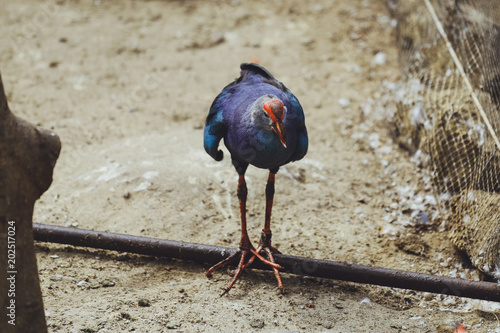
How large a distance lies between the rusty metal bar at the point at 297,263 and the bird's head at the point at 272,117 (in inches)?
37.3

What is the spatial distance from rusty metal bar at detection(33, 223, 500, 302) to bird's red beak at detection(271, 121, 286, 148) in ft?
3.01

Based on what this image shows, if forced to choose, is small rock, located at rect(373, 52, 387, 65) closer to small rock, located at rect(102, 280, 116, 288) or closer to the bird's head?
the bird's head

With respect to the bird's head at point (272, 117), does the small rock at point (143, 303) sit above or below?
below

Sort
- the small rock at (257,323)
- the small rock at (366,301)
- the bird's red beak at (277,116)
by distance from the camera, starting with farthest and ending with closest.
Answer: the small rock at (366,301) < the small rock at (257,323) < the bird's red beak at (277,116)

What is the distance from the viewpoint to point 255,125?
323 centimetres

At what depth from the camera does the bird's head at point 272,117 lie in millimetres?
3141

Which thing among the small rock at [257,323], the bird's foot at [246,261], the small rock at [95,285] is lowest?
→ the small rock at [95,285]

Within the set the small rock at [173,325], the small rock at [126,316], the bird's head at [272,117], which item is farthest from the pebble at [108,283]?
the bird's head at [272,117]

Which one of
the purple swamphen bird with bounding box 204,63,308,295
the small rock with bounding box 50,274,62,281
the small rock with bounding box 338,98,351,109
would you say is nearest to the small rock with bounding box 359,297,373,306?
the purple swamphen bird with bounding box 204,63,308,295

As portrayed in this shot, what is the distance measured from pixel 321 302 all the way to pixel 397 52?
13.2ft

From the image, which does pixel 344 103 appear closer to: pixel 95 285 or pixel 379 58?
pixel 379 58

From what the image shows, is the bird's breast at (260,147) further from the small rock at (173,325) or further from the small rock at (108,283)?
the small rock at (108,283)

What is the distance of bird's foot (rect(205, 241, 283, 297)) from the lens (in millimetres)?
3676

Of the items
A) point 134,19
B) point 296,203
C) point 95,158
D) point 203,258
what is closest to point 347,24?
point 134,19
